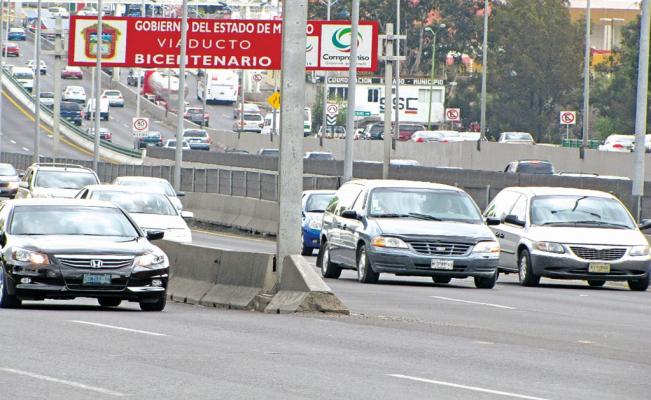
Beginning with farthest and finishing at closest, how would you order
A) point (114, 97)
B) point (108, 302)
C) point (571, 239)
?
point (114, 97) < point (571, 239) < point (108, 302)

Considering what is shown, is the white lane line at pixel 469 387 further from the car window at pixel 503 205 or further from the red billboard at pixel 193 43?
the red billboard at pixel 193 43

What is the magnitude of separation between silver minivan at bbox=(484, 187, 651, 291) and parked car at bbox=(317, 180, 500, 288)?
2.78 feet

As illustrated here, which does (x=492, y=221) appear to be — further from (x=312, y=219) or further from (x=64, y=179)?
(x=64, y=179)

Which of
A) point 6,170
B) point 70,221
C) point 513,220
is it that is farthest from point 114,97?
point 70,221

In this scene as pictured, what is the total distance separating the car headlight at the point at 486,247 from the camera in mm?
25797

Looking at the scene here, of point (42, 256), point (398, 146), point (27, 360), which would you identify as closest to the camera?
point (27, 360)

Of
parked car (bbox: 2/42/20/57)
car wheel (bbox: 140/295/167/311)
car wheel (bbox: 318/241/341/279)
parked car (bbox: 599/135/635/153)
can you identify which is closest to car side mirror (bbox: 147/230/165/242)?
car wheel (bbox: 140/295/167/311)

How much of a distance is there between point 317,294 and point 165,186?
70.7 ft

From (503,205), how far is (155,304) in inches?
430

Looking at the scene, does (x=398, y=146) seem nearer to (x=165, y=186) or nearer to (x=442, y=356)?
(x=165, y=186)

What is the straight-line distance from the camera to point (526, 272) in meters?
28.0

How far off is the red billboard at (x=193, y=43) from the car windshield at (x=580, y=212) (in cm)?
3885

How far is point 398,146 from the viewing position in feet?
292

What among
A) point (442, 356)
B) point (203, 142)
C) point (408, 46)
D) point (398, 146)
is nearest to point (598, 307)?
point (442, 356)
